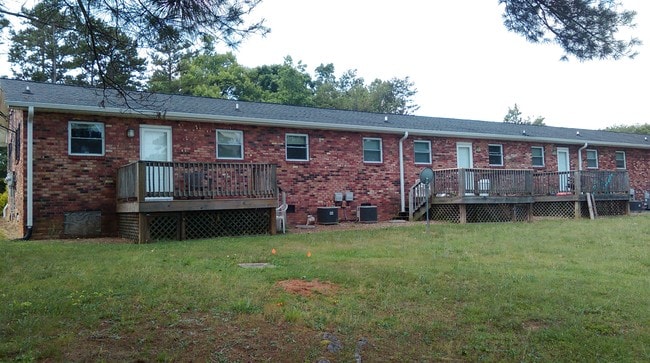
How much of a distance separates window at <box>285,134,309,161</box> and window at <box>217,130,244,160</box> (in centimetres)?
149

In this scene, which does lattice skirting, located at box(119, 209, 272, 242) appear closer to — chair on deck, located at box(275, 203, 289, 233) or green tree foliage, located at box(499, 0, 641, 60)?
chair on deck, located at box(275, 203, 289, 233)

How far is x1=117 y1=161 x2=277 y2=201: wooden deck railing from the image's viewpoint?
424 inches

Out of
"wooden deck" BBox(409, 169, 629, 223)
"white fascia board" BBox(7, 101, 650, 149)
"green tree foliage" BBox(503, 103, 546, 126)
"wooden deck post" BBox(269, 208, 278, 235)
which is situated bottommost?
"wooden deck post" BBox(269, 208, 278, 235)

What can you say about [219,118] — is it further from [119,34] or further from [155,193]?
[119,34]

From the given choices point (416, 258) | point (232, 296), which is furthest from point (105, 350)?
point (416, 258)

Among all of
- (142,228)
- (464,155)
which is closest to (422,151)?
(464,155)

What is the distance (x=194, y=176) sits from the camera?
37.9 ft

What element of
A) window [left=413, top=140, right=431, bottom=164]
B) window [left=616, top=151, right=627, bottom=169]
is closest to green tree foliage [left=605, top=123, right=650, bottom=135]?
window [left=616, top=151, right=627, bottom=169]

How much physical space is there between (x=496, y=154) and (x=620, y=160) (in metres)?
7.78

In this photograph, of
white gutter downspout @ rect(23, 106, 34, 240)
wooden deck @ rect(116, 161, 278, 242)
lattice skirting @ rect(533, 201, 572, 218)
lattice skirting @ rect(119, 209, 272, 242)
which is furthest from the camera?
lattice skirting @ rect(533, 201, 572, 218)

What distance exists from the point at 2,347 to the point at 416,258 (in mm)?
5757

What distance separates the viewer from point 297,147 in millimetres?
15258

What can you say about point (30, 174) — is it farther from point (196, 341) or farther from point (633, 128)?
point (633, 128)

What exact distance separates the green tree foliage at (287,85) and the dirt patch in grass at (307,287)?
77.1 ft
